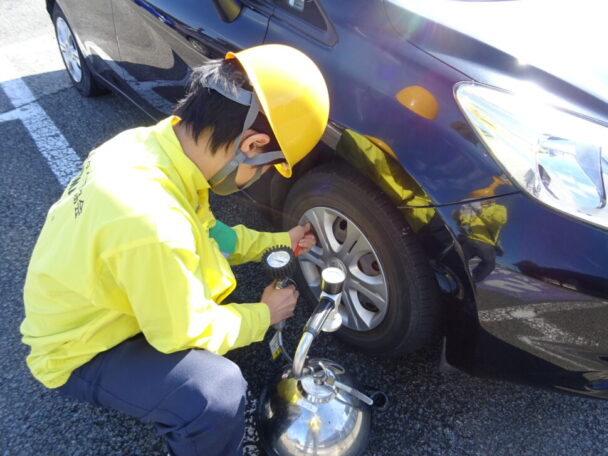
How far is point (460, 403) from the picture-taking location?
71.4 inches

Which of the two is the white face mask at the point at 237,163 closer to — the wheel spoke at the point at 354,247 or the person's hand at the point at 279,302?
the person's hand at the point at 279,302

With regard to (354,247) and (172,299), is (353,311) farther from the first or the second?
(172,299)

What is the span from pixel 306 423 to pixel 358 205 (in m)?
0.73

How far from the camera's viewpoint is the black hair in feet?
4.14

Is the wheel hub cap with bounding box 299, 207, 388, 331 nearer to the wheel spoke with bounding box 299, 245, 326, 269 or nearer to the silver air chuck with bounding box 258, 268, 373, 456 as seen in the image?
the wheel spoke with bounding box 299, 245, 326, 269

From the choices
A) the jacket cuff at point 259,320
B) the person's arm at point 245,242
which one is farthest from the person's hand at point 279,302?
the person's arm at point 245,242

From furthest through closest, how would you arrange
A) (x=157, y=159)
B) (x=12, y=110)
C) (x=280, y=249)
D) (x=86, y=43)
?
(x=12, y=110) → (x=86, y=43) → (x=280, y=249) → (x=157, y=159)

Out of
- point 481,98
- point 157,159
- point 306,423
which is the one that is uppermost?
point 481,98

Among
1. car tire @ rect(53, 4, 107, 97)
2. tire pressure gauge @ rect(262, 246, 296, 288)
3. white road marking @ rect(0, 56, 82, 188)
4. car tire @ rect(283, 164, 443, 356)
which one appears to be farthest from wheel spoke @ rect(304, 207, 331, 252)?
car tire @ rect(53, 4, 107, 97)

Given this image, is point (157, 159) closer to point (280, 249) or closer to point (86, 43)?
point (280, 249)

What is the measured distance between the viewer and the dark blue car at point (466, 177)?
131 cm

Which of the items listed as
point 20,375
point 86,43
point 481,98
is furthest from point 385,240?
point 86,43

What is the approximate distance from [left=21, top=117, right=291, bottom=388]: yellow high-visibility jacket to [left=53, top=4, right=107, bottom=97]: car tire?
8.49ft

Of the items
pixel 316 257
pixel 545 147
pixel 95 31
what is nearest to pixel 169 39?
pixel 95 31
